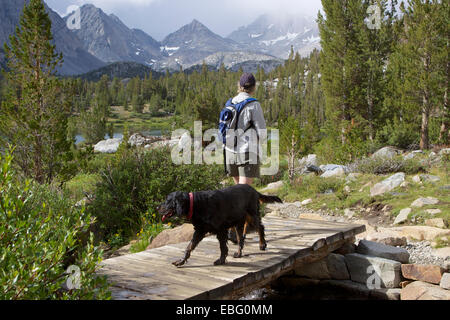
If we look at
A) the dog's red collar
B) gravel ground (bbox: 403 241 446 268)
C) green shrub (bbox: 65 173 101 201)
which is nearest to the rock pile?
gravel ground (bbox: 403 241 446 268)

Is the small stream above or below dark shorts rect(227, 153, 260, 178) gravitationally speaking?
below

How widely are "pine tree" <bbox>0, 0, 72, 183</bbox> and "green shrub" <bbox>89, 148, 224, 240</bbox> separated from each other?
381cm

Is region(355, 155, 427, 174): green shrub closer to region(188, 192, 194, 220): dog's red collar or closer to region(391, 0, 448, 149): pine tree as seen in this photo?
region(391, 0, 448, 149): pine tree

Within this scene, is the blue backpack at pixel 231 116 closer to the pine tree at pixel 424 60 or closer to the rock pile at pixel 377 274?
the rock pile at pixel 377 274

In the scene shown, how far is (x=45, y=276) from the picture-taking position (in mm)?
2730

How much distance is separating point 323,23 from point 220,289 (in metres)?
25.5

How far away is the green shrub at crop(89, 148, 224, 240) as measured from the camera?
24.2 ft

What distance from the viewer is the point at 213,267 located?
407 cm

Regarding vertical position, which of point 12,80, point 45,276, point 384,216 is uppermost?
point 12,80

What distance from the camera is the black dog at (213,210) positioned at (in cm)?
371

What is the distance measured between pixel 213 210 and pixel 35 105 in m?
9.11

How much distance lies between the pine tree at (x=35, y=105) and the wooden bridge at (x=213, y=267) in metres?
7.41
